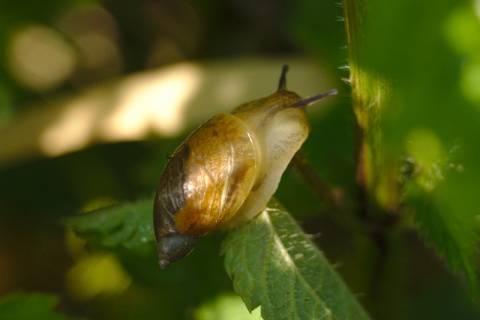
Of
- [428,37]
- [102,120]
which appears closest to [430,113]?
[428,37]

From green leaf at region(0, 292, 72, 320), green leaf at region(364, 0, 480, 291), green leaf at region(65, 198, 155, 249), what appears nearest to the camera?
green leaf at region(364, 0, 480, 291)

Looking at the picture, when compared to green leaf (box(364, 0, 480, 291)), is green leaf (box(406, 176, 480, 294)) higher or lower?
lower

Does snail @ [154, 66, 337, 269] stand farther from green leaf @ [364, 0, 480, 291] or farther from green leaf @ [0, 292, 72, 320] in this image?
green leaf @ [364, 0, 480, 291]

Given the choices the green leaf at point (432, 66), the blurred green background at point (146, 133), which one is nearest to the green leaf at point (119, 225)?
the blurred green background at point (146, 133)

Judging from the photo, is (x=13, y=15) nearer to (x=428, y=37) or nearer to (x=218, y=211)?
(x=218, y=211)

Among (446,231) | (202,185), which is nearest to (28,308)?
(202,185)

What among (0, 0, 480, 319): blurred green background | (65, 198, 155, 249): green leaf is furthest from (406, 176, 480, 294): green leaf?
(65, 198, 155, 249): green leaf

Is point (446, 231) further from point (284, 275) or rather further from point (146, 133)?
point (146, 133)
